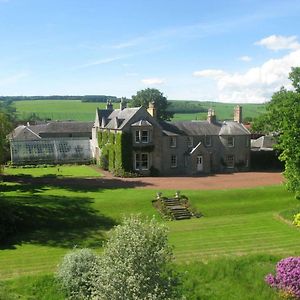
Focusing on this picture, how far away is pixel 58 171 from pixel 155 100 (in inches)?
2367

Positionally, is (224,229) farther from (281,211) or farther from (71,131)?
(71,131)

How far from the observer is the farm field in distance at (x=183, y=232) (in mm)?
23391

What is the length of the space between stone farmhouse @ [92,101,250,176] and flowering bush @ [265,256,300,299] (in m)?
30.3

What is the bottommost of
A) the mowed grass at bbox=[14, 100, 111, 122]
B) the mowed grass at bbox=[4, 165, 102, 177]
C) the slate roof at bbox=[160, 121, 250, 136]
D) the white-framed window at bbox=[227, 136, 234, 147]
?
the mowed grass at bbox=[4, 165, 102, 177]

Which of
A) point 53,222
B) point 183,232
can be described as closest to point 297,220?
point 183,232

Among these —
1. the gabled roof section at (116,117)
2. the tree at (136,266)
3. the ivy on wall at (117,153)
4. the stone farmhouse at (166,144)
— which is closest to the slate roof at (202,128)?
the stone farmhouse at (166,144)

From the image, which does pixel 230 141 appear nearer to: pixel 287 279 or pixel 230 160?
pixel 230 160

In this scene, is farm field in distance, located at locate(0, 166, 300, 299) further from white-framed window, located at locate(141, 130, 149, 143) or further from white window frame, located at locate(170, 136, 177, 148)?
white window frame, located at locate(170, 136, 177, 148)

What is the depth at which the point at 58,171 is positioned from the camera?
54.2 m

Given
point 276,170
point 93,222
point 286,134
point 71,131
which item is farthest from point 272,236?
point 71,131

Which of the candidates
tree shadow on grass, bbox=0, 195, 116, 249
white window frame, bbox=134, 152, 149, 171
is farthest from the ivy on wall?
tree shadow on grass, bbox=0, 195, 116, 249

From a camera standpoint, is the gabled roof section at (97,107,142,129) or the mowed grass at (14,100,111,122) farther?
the mowed grass at (14,100,111,122)

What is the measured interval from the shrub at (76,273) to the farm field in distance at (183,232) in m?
1.06

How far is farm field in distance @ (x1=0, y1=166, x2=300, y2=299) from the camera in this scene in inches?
921
